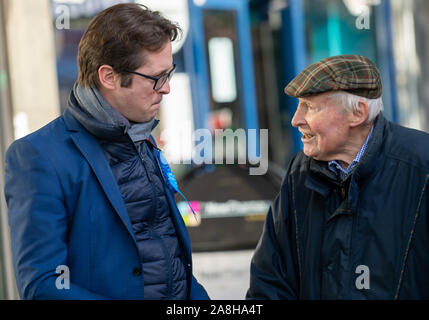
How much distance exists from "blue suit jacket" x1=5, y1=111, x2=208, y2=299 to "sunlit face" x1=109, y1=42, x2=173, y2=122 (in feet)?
0.46

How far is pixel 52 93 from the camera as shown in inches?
149

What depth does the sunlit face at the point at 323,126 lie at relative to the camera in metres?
1.93

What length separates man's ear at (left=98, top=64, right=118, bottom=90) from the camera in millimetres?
1691

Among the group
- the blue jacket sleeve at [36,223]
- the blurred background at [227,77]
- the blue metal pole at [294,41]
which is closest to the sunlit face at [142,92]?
the blue jacket sleeve at [36,223]

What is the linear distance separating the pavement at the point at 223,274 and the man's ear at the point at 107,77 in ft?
7.00

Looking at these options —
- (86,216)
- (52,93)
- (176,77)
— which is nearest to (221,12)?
(176,77)

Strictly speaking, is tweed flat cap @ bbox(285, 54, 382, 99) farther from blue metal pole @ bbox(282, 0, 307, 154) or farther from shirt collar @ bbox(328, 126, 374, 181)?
blue metal pole @ bbox(282, 0, 307, 154)

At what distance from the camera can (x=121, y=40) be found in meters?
1.66

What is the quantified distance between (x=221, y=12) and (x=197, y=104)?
101cm

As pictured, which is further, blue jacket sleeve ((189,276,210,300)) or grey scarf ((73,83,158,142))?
blue jacket sleeve ((189,276,210,300))

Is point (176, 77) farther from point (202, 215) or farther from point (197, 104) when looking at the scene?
point (202, 215)

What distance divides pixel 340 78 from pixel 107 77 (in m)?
0.75

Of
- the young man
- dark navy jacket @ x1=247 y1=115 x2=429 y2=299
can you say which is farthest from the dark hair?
dark navy jacket @ x1=247 y1=115 x2=429 y2=299

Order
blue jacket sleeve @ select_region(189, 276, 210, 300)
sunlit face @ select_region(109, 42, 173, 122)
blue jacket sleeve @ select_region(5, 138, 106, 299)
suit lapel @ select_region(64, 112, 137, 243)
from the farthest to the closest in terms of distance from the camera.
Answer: blue jacket sleeve @ select_region(189, 276, 210, 300) < sunlit face @ select_region(109, 42, 173, 122) < suit lapel @ select_region(64, 112, 137, 243) < blue jacket sleeve @ select_region(5, 138, 106, 299)
